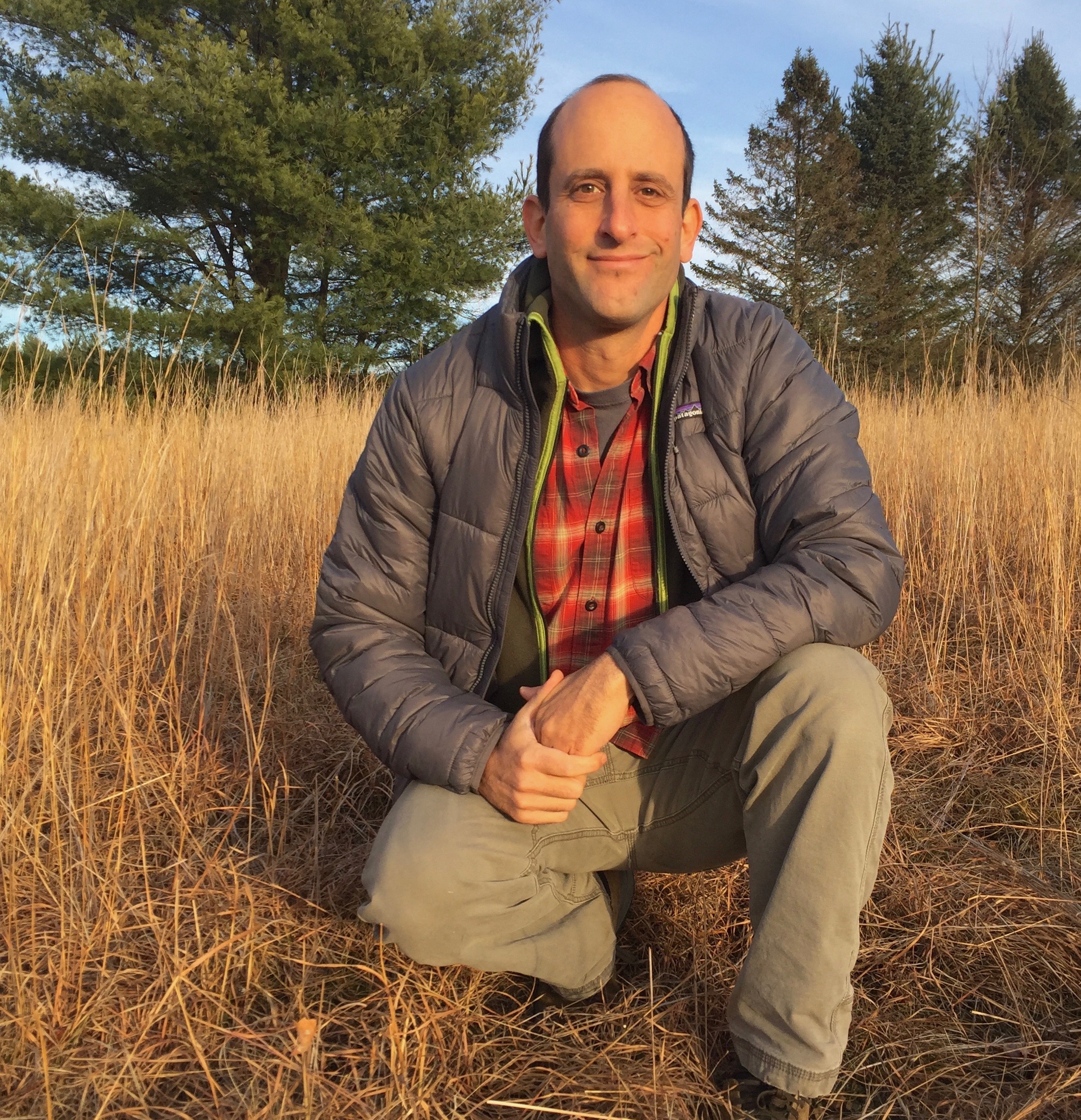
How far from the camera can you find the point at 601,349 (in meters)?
1.74

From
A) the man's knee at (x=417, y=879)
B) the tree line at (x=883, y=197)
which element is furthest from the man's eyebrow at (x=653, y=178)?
the tree line at (x=883, y=197)

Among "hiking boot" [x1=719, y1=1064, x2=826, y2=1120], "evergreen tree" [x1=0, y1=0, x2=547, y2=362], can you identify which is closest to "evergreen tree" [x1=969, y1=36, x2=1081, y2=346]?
"hiking boot" [x1=719, y1=1064, x2=826, y2=1120]

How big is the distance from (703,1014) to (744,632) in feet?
2.55

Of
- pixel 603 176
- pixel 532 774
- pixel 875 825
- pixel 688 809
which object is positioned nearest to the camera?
pixel 875 825

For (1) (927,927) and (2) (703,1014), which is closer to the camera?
(2) (703,1014)

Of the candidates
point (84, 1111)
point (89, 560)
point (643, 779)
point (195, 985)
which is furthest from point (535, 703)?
point (89, 560)

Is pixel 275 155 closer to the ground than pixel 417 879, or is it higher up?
higher up

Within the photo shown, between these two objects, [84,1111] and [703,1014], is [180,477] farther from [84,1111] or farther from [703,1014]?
[703,1014]

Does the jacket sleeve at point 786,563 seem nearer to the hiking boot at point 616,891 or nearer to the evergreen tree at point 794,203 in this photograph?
the hiking boot at point 616,891

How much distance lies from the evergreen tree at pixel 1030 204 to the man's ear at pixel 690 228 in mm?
4723

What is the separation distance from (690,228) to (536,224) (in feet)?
1.14

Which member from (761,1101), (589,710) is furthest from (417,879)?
(761,1101)

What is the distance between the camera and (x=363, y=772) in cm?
242

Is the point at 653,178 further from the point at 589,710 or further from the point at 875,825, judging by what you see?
the point at 875,825
